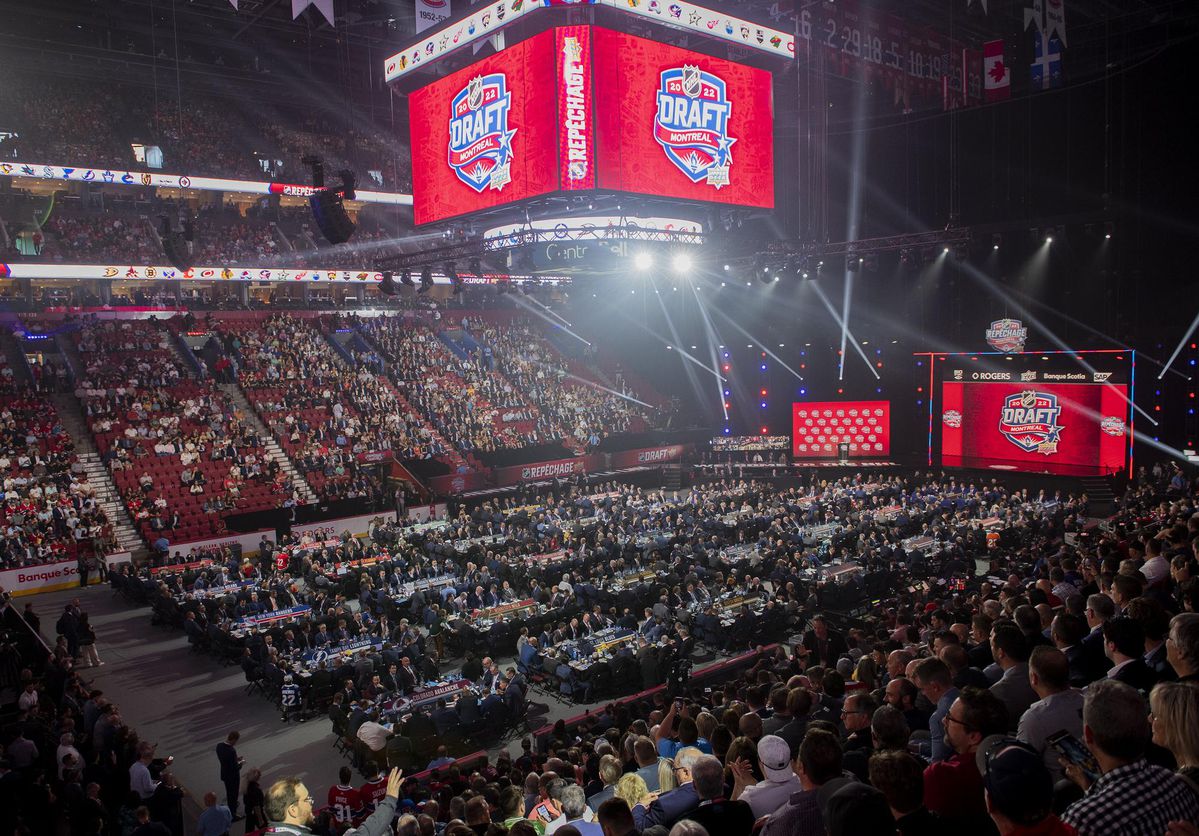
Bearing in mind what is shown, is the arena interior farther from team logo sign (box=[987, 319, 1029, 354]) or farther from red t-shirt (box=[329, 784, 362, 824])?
team logo sign (box=[987, 319, 1029, 354])

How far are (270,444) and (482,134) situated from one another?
15.9 metres

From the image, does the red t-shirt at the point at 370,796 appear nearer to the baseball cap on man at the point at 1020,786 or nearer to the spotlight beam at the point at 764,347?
the baseball cap on man at the point at 1020,786

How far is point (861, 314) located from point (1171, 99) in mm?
11856

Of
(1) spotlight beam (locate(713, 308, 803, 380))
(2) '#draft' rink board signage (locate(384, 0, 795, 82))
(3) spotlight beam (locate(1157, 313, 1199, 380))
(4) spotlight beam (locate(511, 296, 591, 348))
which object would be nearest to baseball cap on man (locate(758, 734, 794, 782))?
(2) '#draft' rink board signage (locate(384, 0, 795, 82))

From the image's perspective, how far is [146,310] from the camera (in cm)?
3353

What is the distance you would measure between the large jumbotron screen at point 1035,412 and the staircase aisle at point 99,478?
2716 centimetres

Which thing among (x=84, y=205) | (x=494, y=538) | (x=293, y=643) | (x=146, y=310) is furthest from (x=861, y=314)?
(x=84, y=205)

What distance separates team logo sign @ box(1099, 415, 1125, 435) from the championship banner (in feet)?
76.3

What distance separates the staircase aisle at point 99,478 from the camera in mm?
23516

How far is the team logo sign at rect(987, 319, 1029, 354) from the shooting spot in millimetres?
27562

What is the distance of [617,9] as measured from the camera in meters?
15.7

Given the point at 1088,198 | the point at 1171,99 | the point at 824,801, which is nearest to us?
the point at 824,801

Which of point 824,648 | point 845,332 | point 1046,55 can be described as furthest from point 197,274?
point 824,648

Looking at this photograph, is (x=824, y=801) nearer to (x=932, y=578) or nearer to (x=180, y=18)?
(x=932, y=578)
